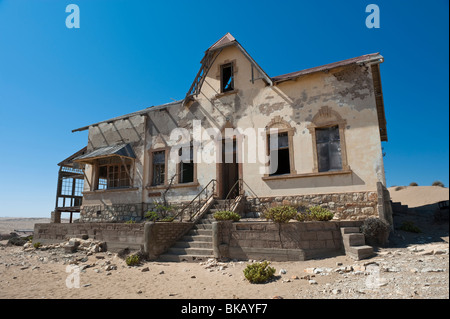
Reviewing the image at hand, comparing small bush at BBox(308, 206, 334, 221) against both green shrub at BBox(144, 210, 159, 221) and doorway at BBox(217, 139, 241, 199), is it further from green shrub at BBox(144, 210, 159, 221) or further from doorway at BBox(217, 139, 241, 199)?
green shrub at BBox(144, 210, 159, 221)

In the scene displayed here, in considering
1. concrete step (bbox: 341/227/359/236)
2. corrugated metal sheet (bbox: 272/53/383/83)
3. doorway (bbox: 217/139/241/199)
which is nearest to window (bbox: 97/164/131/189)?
doorway (bbox: 217/139/241/199)

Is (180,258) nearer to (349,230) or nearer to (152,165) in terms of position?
(349,230)

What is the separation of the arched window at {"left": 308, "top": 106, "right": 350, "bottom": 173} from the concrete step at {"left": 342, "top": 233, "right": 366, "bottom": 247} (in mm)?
3466

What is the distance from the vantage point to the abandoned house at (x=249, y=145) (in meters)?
11.2

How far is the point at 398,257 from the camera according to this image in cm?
750

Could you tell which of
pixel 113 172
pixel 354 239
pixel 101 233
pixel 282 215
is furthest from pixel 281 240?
pixel 113 172

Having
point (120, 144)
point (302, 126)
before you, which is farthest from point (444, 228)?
point (120, 144)

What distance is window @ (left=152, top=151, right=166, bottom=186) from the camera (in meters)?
15.6

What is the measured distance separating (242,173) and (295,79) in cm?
482

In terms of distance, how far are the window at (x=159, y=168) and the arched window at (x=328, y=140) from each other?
26.1 ft

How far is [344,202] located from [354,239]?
9.32ft

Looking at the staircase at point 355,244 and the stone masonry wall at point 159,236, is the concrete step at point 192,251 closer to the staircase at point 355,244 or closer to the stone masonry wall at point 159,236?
the stone masonry wall at point 159,236

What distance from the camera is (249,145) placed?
13.2 meters
